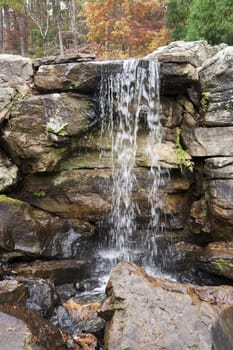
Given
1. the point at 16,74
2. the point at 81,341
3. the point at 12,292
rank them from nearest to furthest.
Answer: the point at 81,341, the point at 12,292, the point at 16,74

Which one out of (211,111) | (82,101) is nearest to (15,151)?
(82,101)

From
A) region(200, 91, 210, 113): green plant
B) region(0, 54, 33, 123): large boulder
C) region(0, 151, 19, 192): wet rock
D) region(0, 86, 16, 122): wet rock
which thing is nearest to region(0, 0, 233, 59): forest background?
region(200, 91, 210, 113): green plant

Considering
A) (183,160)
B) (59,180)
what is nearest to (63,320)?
(59,180)

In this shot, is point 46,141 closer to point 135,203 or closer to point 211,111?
point 135,203

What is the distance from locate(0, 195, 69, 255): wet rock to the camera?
242 inches

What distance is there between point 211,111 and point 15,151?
416 centimetres

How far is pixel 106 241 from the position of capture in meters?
7.34

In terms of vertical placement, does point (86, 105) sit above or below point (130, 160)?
above

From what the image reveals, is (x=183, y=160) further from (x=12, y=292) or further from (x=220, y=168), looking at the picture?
(x=12, y=292)

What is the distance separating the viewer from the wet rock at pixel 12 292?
13.3 ft

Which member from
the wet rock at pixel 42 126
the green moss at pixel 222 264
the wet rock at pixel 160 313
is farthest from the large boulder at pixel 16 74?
the green moss at pixel 222 264

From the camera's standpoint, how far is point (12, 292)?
13.8 ft

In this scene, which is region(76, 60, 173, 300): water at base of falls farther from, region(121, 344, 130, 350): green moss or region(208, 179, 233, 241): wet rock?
region(121, 344, 130, 350): green moss

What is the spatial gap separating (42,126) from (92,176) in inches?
60.6
